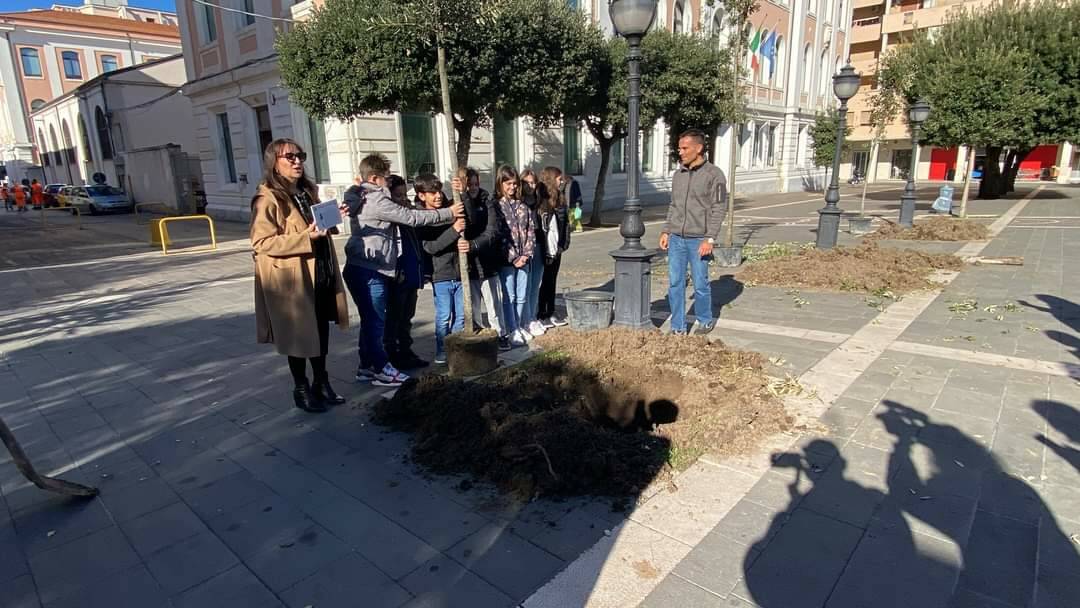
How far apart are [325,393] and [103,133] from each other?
36.4 m

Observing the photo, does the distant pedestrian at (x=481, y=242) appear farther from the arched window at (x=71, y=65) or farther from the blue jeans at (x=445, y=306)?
the arched window at (x=71, y=65)

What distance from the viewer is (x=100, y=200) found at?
26359 millimetres

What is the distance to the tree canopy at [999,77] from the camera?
698 inches

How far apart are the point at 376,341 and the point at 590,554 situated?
2.60 metres

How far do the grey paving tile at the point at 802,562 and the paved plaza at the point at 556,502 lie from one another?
0.01 metres

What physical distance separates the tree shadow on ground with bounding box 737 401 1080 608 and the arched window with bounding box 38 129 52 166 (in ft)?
180

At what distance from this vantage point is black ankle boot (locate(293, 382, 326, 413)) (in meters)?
4.00

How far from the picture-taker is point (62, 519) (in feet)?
9.36

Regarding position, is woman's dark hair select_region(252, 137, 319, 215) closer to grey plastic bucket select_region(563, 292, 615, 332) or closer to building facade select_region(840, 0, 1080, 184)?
grey plastic bucket select_region(563, 292, 615, 332)

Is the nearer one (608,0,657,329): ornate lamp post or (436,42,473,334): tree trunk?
(436,42,473,334): tree trunk

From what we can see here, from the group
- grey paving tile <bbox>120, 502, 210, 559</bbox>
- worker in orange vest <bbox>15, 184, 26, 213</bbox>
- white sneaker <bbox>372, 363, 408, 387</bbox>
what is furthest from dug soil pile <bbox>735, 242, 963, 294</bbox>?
worker in orange vest <bbox>15, 184, 26, 213</bbox>

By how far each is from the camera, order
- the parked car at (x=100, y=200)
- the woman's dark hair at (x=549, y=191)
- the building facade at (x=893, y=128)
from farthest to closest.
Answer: the building facade at (x=893, y=128)
the parked car at (x=100, y=200)
the woman's dark hair at (x=549, y=191)

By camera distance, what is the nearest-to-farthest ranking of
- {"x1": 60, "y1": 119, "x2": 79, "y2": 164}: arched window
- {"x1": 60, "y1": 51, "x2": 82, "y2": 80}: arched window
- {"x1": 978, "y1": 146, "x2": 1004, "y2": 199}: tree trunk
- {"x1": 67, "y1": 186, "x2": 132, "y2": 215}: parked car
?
1. {"x1": 978, "y1": 146, "x2": 1004, "y2": 199}: tree trunk
2. {"x1": 67, "y1": 186, "x2": 132, "y2": 215}: parked car
3. {"x1": 60, "y1": 119, "x2": 79, "y2": 164}: arched window
4. {"x1": 60, "y1": 51, "x2": 82, "y2": 80}: arched window

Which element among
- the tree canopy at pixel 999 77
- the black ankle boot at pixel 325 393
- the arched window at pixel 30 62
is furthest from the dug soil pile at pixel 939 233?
the arched window at pixel 30 62
